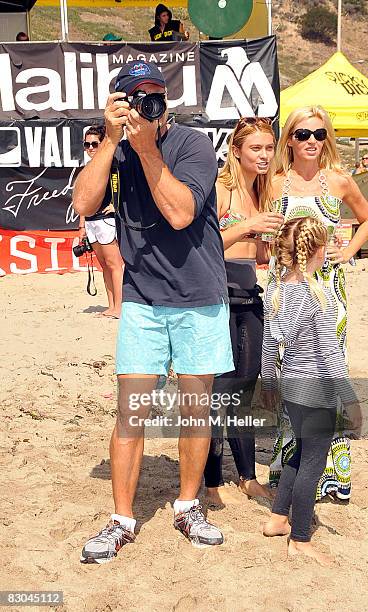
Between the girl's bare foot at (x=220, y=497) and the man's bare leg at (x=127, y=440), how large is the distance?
660mm

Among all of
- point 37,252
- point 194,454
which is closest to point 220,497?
point 194,454

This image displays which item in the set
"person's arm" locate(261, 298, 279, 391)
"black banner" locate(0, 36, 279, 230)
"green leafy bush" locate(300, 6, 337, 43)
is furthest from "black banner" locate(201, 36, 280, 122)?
"green leafy bush" locate(300, 6, 337, 43)

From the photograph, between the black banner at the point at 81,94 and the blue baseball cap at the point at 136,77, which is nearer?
the blue baseball cap at the point at 136,77

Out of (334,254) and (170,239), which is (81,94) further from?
(170,239)

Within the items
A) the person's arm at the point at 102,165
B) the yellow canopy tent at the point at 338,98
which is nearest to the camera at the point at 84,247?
the person's arm at the point at 102,165

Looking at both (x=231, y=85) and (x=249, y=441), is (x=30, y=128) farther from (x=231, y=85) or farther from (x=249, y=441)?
(x=249, y=441)

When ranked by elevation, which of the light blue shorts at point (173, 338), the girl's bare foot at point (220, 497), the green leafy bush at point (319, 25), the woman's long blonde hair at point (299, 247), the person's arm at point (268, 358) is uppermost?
the woman's long blonde hair at point (299, 247)

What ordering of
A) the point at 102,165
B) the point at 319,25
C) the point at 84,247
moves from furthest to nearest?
the point at 319,25
the point at 84,247
the point at 102,165

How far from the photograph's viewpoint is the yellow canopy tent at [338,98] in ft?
43.7

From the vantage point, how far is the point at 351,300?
897 centimetres

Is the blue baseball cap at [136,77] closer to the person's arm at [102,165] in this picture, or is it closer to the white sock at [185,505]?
the person's arm at [102,165]

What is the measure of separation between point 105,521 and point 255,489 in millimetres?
803

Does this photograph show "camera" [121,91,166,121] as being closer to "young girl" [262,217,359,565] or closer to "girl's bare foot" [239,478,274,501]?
"young girl" [262,217,359,565]

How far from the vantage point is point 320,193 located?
13.3 ft
